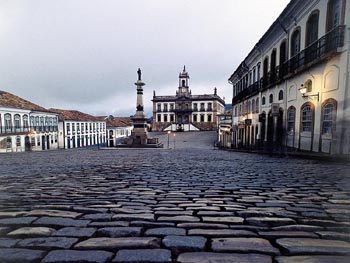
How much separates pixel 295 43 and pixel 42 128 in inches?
1440

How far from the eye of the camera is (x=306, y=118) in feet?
37.7

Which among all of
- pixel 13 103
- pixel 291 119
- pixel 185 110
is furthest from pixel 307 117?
pixel 185 110

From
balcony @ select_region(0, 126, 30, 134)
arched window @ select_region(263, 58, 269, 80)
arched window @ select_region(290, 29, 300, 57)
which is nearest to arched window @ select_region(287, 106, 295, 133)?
arched window @ select_region(290, 29, 300, 57)

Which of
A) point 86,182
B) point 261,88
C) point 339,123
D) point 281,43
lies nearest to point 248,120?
point 261,88

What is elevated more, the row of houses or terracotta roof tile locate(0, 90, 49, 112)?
terracotta roof tile locate(0, 90, 49, 112)

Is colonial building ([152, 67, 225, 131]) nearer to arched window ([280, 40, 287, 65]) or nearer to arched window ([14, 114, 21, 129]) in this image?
arched window ([14, 114, 21, 129])

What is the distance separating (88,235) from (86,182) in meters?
2.99

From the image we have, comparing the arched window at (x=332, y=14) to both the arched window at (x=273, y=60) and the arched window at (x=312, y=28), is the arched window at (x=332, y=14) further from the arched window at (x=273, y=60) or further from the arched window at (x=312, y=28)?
the arched window at (x=273, y=60)

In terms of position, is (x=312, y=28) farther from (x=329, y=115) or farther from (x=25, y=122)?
(x=25, y=122)

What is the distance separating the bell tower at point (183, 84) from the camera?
63750 millimetres

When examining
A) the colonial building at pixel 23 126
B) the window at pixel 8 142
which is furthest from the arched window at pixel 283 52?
the window at pixel 8 142

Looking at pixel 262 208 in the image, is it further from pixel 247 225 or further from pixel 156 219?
pixel 156 219

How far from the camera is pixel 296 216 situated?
259cm

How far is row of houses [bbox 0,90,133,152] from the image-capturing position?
2794cm
